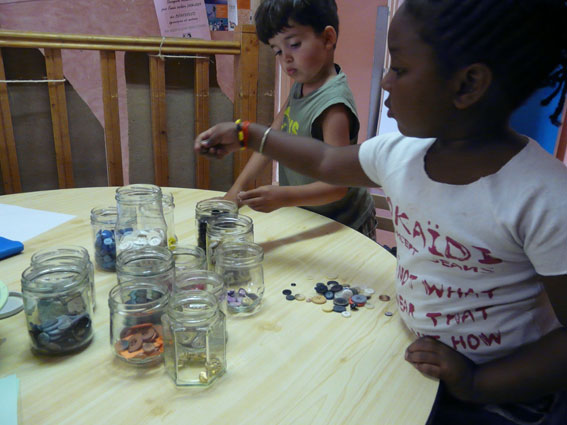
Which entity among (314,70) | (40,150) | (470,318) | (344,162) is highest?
(314,70)

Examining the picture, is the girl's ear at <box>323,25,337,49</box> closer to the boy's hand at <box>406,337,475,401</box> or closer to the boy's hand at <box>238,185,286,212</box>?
the boy's hand at <box>238,185,286,212</box>

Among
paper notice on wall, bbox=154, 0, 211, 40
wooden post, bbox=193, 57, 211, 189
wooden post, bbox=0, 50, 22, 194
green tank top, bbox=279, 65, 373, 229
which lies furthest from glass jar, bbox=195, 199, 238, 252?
paper notice on wall, bbox=154, 0, 211, 40

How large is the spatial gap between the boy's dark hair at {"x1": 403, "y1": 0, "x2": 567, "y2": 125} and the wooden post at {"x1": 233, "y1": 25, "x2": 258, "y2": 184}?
147 cm

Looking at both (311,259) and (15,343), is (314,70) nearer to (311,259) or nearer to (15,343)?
(311,259)

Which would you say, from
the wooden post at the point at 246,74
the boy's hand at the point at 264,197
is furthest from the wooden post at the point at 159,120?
the boy's hand at the point at 264,197

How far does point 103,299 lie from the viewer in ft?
2.34

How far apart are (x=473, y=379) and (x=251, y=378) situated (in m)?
0.29

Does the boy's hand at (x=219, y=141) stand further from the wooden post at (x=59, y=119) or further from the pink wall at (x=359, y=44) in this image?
the pink wall at (x=359, y=44)

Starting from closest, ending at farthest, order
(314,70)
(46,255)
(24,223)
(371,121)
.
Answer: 1. (46,255)
2. (24,223)
3. (314,70)
4. (371,121)

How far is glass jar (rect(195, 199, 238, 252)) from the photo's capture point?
88cm

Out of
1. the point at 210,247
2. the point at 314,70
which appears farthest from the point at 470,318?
the point at 314,70

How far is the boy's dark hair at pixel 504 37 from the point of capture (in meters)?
0.53

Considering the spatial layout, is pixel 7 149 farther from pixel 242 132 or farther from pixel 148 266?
pixel 148 266

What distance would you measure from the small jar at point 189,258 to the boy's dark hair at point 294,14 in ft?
2.36
